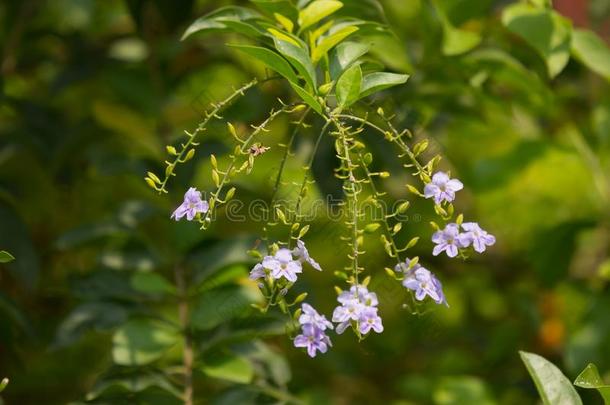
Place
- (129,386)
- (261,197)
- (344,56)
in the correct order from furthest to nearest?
(261,197) → (129,386) → (344,56)

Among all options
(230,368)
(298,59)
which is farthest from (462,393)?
(298,59)

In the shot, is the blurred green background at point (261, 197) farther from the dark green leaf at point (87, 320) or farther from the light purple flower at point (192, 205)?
the light purple flower at point (192, 205)

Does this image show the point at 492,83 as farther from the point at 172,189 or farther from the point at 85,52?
the point at 85,52

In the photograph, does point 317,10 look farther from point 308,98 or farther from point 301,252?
point 301,252

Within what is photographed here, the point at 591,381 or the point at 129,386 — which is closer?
the point at 591,381

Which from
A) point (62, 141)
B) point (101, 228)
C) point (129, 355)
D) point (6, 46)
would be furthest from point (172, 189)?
point (6, 46)

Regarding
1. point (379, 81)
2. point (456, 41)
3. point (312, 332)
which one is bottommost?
point (312, 332)
